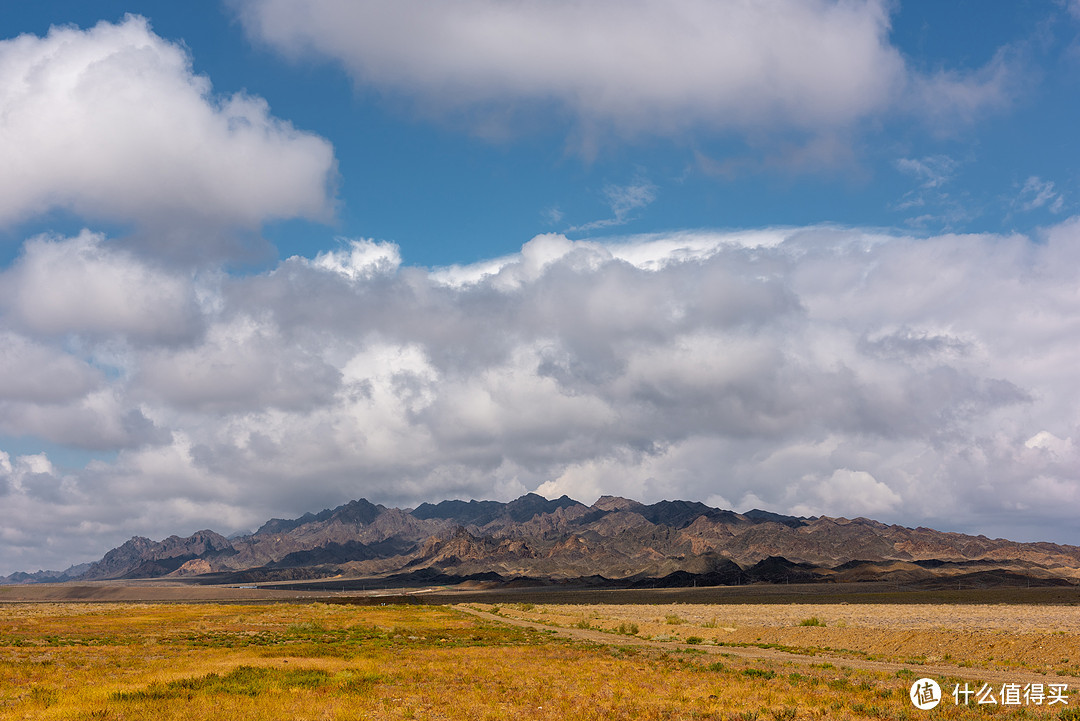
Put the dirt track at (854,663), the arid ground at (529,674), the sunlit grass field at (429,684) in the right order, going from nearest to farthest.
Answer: the sunlit grass field at (429,684), the arid ground at (529,674), the dirt track at (854,663)

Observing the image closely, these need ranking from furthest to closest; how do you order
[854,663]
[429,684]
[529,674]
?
[854,663] → [529,674] → [429,684]

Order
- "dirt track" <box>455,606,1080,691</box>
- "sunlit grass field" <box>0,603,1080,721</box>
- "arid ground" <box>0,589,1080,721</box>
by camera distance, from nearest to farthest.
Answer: "sunlit grass field" <box>0,603,1080,721</box>
"arid ground" <box>0,589,1080,721</box>
"dirt track" <box>455,606,1080,691</box>

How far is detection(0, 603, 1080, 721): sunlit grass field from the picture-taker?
25.9 meters

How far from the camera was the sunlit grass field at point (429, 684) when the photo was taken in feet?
85.0

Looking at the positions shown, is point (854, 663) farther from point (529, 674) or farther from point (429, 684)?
point (429, 684)

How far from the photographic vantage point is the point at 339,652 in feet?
155

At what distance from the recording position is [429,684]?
1321 inches

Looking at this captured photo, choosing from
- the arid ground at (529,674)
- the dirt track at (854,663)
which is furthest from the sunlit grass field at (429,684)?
the dirt track at (854,663)

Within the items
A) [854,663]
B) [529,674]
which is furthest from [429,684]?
[854,663]

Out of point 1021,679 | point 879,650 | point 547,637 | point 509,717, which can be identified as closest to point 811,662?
point 879,650

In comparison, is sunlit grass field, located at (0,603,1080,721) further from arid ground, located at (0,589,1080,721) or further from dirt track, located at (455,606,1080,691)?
dirt track, located at (455,606,1080,691)

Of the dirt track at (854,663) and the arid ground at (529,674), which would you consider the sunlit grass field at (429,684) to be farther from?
the dirt track at (854,663)

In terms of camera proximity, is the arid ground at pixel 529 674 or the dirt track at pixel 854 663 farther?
the dirt track at pixel 854 663

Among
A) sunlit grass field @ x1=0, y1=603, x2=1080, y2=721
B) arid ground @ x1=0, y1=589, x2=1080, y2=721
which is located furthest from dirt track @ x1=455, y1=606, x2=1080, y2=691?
sunlit grass field @ x1=0, y1=603, x2=1080, y2=721
